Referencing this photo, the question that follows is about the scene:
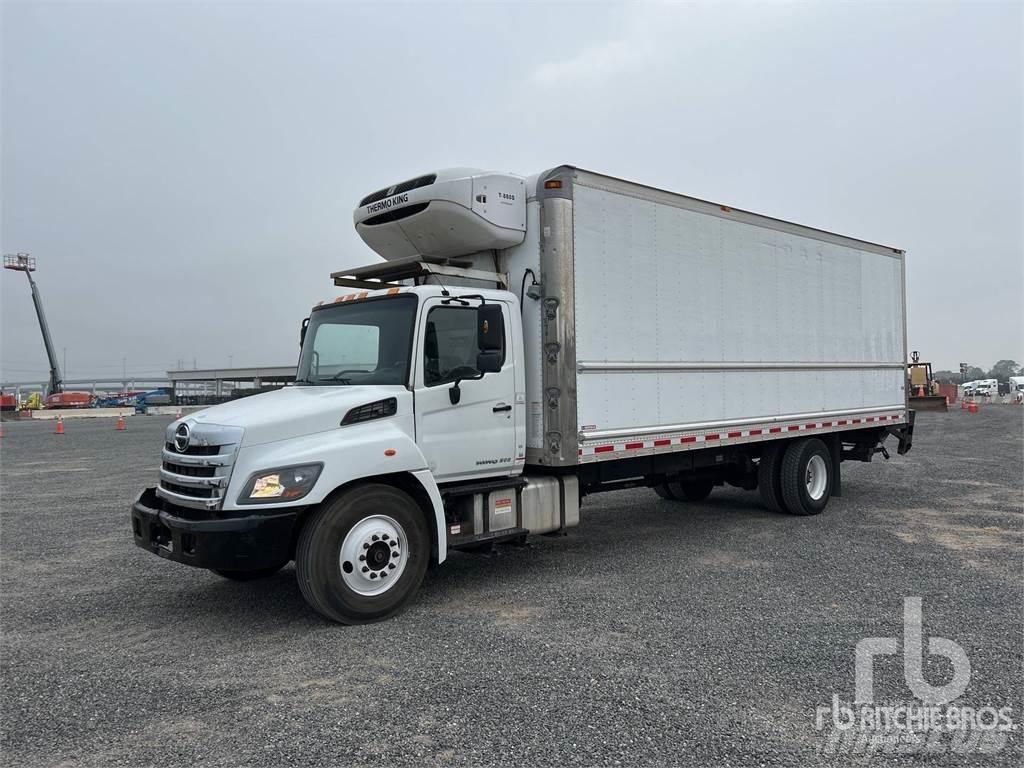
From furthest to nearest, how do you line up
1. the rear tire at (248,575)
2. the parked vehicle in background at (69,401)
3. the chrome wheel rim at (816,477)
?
the parked vehicle in background at (69,401) → the chrome wheel rim at (816,477) → the rear tire at (248,575)

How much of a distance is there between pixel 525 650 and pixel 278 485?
2.08 metres

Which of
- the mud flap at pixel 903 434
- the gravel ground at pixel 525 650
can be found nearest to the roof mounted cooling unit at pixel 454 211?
the gravel ground at pixel 525 650

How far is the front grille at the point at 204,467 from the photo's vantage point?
5.16 m

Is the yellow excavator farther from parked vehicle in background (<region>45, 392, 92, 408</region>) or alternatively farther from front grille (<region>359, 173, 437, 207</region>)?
parked vehicle in background (<region>45, 392, 92, 408</region>)

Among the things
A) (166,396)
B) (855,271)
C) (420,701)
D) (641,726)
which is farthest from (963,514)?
(166,396)

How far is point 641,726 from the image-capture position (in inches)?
149

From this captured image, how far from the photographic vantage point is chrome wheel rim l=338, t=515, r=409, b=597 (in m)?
5.41

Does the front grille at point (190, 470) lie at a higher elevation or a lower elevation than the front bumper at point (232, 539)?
higher

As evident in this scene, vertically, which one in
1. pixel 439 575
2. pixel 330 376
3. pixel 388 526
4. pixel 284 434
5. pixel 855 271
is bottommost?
pixel 439 575

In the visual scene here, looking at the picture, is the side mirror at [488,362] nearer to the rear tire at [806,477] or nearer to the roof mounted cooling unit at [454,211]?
the roof mounted cooling unit at [454,211]

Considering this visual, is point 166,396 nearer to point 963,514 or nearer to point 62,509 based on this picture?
point 62,509

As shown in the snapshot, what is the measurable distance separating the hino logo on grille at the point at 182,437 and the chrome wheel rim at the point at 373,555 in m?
1.41

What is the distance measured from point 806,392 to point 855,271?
2268 mm
